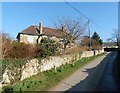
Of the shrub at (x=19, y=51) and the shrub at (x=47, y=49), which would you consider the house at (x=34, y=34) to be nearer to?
the shrub at (x=47, y=49)

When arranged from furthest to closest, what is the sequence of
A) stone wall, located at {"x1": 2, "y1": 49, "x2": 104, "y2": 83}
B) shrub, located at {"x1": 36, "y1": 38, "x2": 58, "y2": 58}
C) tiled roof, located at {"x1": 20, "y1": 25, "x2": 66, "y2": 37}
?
tiled roof, located at {"x1": 20, "y1": 25, "x2": 66, "y2": 37}, shrub, located at {"x1": 36, "y1": 38, "x2": 58, "y2": 58}, stone wall, located at {"x1": 2, "y1": 49, "x2": 104, "y2": 83}

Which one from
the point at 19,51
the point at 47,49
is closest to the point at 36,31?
the point at 47,49

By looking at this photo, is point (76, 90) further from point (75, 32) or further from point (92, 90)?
point (75, 32)

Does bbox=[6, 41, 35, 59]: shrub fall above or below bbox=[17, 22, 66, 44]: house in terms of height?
below

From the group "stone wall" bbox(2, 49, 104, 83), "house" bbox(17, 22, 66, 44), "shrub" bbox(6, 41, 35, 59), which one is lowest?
"stone wall" bbox(2, 49, 104, 83)

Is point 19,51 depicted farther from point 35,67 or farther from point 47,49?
point 47,49

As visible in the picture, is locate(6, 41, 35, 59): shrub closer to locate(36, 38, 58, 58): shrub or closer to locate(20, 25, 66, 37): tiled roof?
locate(36, 38, 58, 58): shrub

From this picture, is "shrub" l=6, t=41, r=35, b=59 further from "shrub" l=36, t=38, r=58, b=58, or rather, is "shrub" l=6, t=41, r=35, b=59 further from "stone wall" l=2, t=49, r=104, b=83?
"stone wall" l=2, t=49, r=104, b=83

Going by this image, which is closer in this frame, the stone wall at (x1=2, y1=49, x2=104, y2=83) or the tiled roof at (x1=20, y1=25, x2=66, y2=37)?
the stone wall at (x1=2, y1=49, x2=104, y2=83)

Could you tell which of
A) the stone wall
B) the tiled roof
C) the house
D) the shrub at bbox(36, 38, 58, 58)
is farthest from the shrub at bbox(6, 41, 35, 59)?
the tiled roof

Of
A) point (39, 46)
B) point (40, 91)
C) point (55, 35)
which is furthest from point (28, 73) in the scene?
point (55, 35)

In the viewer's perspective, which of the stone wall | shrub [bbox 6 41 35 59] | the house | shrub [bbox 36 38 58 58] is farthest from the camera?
the house

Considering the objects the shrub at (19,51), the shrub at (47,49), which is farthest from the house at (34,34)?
the shrub at (19,51)

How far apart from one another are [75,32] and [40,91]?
1352 inches
